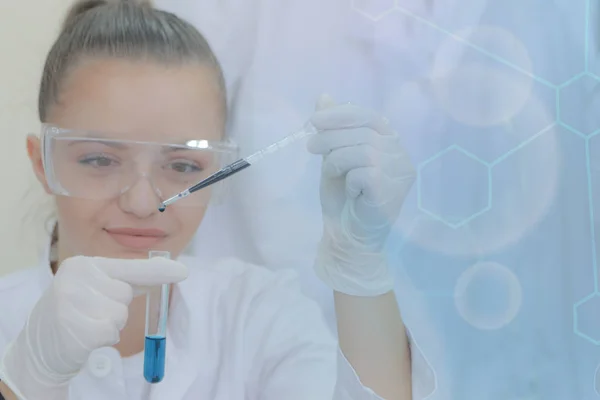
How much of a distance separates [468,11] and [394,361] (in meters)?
0.58

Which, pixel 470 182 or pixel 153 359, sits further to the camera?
pixel 470 182

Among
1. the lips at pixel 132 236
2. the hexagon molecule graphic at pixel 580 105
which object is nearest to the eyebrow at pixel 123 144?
the lips at pixel 132 236

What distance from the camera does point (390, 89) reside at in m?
1.05

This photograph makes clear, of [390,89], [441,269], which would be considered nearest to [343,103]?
[390,89]

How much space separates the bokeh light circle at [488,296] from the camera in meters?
1.04

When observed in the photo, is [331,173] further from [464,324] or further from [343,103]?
[464,324]

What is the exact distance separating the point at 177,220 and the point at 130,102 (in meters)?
0.19

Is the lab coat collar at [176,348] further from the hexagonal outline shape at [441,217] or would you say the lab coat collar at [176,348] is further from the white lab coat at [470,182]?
the hexagonal outline shape at [441,217]

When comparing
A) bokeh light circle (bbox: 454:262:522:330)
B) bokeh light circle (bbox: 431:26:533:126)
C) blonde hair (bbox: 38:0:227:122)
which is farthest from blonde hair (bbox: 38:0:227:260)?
bokeh light circle (bbox: 454:262:522:330)

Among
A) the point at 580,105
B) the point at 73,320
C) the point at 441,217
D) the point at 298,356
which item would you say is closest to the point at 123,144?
the point at 73,320

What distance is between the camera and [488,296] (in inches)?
41.0

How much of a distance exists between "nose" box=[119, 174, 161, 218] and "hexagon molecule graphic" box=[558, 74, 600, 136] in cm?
67

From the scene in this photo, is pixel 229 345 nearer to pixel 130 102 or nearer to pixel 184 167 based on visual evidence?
pixel 184 167

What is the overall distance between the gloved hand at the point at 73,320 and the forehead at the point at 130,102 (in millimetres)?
191
